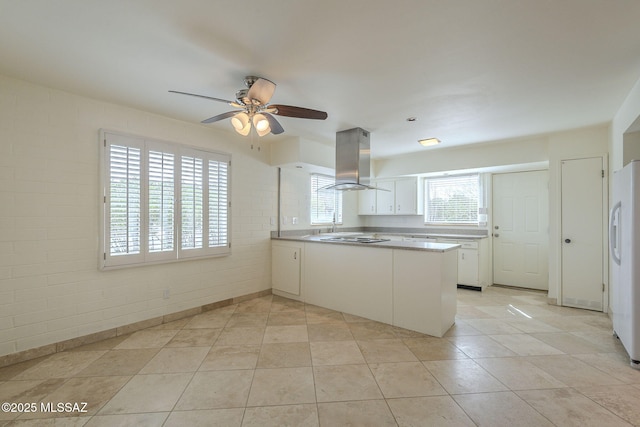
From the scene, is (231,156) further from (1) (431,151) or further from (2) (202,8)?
(1) (431,151)

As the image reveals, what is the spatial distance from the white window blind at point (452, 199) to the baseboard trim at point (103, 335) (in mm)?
3984

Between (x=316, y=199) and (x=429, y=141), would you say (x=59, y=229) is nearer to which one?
(x=316, y=199)

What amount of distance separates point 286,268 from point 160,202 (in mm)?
1967

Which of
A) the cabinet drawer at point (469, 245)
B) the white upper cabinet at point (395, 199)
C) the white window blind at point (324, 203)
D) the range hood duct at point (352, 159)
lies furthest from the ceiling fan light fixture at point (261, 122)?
the cabinet drawer at point (469, 245)

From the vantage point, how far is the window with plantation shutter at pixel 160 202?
2.99 meters

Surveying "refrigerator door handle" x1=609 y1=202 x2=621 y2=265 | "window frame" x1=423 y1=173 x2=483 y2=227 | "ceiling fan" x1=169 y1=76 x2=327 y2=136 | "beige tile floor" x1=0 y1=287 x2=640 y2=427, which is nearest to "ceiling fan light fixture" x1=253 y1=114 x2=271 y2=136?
"ceiling fan" x1=169 y1=76 x2=327 y2=136

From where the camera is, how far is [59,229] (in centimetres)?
269

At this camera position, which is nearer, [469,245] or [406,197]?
[469,245]

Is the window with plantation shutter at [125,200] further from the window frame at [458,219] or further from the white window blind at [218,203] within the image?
the window frame at [458,219]

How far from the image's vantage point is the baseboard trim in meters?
2.46

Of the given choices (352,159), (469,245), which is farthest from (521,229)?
Result: (352,159)

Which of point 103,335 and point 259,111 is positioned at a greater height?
point 259,111

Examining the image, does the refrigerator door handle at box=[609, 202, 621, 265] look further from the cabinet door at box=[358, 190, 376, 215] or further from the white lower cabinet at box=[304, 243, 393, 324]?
the cabinet door at box=[358, 190, 376, 215]

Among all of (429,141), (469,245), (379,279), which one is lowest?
(379,279)
